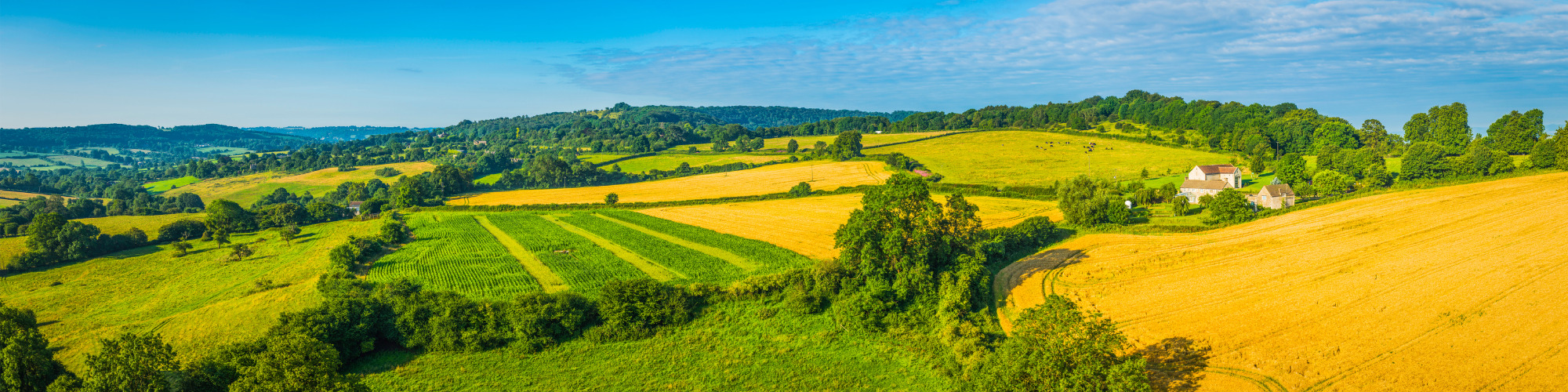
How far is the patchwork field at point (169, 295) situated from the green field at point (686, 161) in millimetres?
56411

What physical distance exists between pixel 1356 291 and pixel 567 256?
4150 cm

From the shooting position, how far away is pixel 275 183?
351 ft

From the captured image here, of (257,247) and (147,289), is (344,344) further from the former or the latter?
(257,247)

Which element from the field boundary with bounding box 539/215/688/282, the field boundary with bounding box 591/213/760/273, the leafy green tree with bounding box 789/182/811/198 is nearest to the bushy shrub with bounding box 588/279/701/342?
the field boundary with bounding box 539/215/688/282

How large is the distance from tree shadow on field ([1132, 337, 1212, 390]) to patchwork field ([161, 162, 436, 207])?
108 metres

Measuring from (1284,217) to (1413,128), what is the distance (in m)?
60.1

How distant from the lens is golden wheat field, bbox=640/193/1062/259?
47.2 metres

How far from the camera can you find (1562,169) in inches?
2087

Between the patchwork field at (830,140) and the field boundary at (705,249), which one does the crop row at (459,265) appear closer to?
the field boundary at (705,249)

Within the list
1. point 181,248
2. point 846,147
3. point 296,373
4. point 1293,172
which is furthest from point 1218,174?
point 181,248

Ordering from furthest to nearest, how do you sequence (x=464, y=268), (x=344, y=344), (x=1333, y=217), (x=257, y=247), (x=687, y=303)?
(x=257, y=247), (x=1333, y=217), (x=464, y=268), (x=687, y=303), (x=344, y=344)

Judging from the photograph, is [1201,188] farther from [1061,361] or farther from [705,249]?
[1061,361]

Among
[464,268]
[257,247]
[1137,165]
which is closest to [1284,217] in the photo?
[1137,165]

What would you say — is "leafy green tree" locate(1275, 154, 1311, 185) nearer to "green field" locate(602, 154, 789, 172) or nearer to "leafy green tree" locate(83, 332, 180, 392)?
"green field" locate(602, 154, 789, 172)
